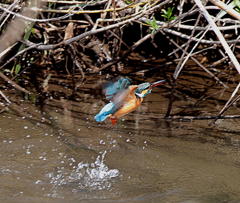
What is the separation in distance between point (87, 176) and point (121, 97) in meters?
0.59

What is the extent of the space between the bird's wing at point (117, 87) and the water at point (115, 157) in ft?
1.82

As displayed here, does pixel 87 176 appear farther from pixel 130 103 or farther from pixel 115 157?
pixel 130 103

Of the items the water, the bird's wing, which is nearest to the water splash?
the water

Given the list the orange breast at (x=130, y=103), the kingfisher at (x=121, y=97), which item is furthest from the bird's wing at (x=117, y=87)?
the orange breast at (x=130, y=103)

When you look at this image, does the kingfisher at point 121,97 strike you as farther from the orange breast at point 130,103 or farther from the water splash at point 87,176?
the water splash at point 87,176

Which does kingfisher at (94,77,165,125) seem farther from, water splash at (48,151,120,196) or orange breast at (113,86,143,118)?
water splash at (48,151,120,196)

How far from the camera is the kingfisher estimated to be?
3061 millimetres

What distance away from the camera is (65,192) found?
2994mm

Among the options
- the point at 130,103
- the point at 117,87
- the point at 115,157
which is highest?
the point at 117,87

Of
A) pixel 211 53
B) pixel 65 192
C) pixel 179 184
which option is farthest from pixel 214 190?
pixel 211 53

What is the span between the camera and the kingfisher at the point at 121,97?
3.06 m

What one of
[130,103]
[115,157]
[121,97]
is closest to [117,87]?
[121,97]

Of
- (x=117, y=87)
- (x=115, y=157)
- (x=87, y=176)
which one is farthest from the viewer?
(x=115, y=157)

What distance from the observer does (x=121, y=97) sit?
3.18 metres
